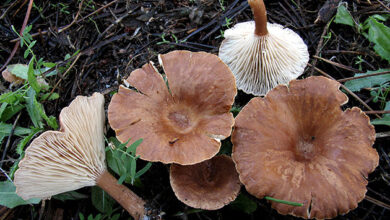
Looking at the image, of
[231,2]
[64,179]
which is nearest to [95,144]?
[64,179]

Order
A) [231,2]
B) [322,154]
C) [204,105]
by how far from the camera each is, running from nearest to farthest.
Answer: [322,154]
[204,105]
[231,2]

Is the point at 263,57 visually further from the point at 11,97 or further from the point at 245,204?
the point at 11,97

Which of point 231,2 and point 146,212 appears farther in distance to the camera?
point 231,2

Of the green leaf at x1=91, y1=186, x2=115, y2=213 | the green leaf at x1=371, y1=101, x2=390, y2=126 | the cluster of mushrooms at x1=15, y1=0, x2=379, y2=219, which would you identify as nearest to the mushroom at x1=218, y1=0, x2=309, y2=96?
the cluster of mushrooms at x1=15, y1=0, x2=379, y2=219

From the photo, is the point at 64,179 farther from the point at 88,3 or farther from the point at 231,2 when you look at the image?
the point at 231,2

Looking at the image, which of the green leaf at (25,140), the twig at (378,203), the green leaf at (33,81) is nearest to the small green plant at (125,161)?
the green leaf at (25,140)

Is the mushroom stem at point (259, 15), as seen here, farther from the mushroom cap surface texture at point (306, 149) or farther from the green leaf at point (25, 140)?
the green leaf at point (25, 140)
